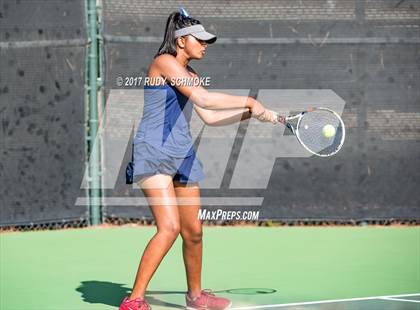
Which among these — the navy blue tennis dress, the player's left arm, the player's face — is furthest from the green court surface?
the player's face

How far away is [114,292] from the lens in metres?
7.76

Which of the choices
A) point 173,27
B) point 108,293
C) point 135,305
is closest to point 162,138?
point 173,27

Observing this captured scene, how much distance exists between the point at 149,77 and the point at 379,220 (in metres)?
5.34

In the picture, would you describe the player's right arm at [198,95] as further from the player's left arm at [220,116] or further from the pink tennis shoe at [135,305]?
the pink tennis shoe at [135,305]

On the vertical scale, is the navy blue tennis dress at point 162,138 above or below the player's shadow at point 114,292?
above

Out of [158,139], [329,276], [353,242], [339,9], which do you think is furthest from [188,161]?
[339,9]

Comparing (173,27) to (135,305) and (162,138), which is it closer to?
(162,138)

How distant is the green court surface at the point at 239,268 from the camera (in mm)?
7531

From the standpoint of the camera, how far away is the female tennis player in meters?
6.51

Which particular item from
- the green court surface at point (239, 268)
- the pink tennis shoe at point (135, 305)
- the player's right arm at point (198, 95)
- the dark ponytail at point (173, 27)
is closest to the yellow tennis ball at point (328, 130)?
the green court surface at point (239, 268)

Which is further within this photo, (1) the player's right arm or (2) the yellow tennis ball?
(2) the yellow tennis ball

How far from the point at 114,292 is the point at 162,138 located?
159cm

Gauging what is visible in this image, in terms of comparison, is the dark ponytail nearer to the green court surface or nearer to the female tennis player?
the female tennis player

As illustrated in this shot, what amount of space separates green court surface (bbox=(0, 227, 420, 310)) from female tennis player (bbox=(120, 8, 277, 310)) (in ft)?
2.34
